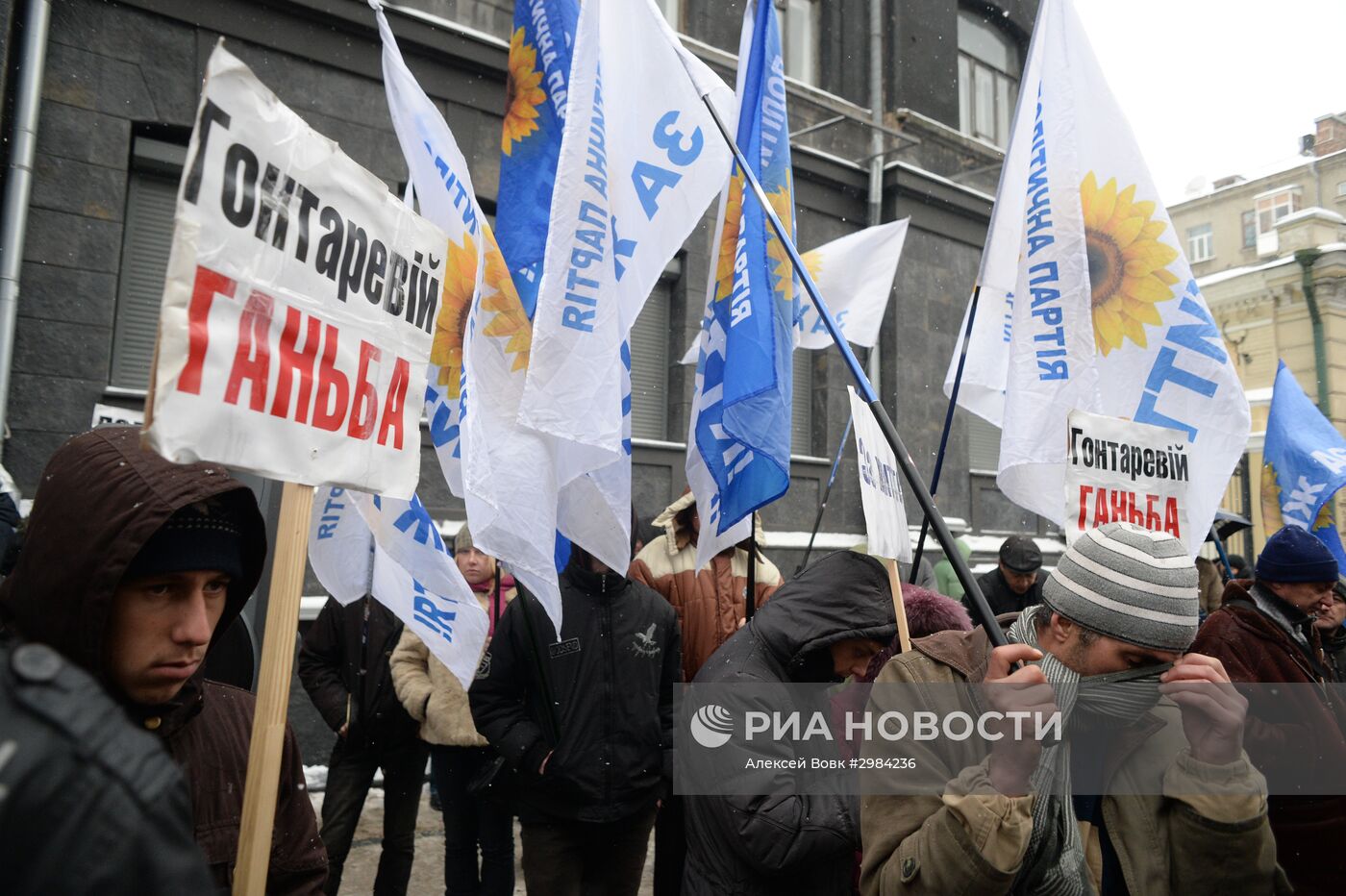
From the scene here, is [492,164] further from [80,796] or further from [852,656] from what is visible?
[80,796]

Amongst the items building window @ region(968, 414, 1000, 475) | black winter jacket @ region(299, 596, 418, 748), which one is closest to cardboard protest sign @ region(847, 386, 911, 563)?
black winter jacket @ region(299, 596, 418, 748)

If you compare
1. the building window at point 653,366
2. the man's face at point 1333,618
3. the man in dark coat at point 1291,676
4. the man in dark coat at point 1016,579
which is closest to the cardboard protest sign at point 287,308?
the man in dark coat at point 1291,676

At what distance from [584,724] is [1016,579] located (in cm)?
388

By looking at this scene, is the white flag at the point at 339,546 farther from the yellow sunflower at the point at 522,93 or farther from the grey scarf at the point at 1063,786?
the grey scarf at the point at 1063,786

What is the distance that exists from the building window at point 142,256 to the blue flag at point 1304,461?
7589mm

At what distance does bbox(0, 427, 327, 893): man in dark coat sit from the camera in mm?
1447

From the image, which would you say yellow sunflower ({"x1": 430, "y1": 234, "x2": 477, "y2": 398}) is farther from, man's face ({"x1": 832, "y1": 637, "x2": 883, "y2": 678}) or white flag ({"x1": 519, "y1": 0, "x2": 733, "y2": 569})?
man's face ({"x1": 832, "y1": 637, "x2": 883, "y2": 678})

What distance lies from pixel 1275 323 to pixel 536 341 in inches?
1119

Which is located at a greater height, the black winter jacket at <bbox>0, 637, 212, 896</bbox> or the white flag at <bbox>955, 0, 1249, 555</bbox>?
the white flag at <bbox>955, 0, 1249, 555</bbox>

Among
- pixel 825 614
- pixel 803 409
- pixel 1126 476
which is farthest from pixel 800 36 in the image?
pixel 825 614

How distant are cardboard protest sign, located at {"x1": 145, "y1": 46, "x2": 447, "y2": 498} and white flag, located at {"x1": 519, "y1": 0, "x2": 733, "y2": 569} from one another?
102 cm

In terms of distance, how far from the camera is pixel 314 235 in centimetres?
193

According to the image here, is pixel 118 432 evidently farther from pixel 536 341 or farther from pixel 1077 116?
pixel 1077 116

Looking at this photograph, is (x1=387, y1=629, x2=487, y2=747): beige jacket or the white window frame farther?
the white window frame
